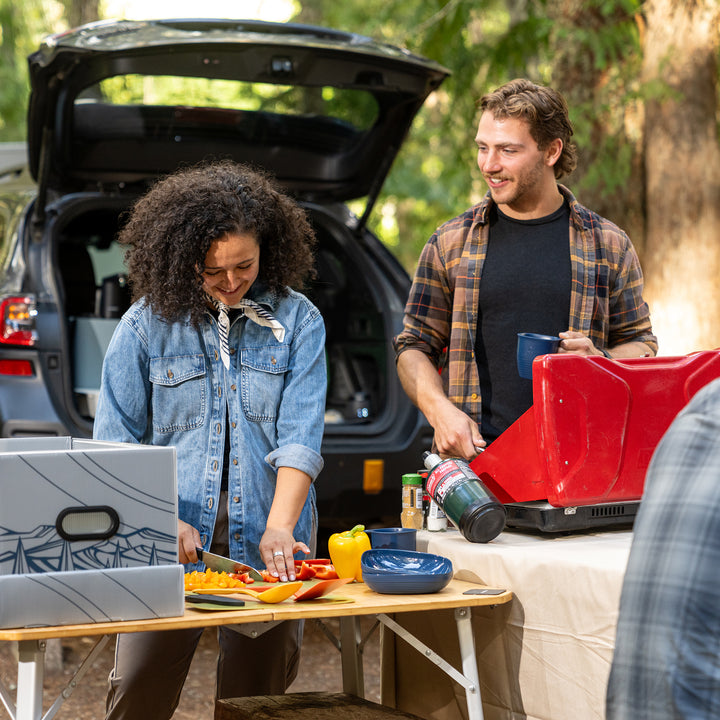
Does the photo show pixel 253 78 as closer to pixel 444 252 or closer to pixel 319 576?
pixel 444 252

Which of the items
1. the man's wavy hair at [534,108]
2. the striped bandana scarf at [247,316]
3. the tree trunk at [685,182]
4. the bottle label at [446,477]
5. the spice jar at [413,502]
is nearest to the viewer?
the bottle label at [446,477]

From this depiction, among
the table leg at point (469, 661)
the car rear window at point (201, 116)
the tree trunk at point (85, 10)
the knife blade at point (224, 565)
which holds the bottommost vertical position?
the table leg at point (469, 661)

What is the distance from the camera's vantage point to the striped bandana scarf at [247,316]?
8.63 ft

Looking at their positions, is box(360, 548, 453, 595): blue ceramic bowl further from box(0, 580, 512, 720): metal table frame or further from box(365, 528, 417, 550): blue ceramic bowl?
box(365, 528, 417, 550): blue ceramic bowl

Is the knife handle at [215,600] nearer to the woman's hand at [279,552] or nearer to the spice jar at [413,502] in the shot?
the woman's hand at [279,552]

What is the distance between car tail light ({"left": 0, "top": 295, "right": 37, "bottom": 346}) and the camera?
A: 4.21 m

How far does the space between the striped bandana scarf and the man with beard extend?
1.63 feet

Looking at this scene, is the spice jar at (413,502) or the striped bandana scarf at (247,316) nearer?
the striped bandana scarf at (247,316)

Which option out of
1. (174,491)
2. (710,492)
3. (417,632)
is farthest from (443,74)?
(710,492)

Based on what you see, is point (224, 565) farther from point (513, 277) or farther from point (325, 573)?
point (513, 277)

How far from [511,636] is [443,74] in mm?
2595

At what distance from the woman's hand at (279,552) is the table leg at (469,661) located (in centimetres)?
39

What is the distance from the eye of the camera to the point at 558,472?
2.46 m

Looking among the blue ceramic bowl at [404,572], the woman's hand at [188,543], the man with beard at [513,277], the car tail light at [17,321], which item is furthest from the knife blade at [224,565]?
the car tail light at [17,321]
